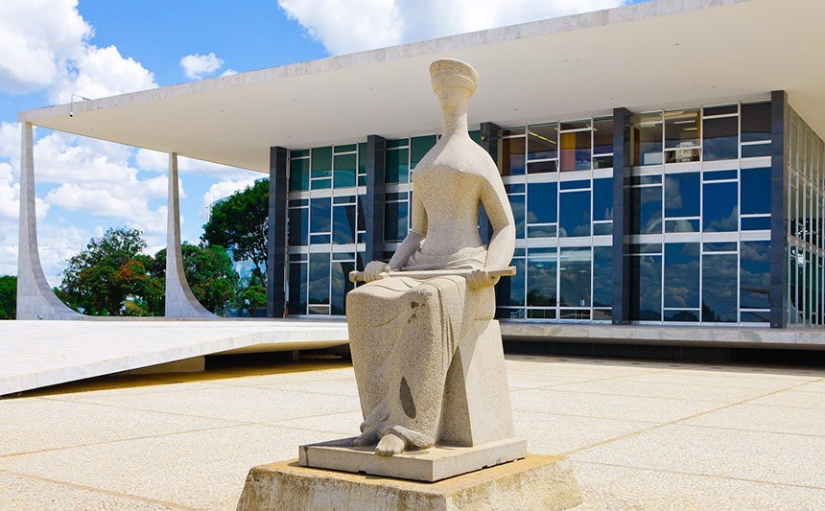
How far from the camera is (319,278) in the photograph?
33.2 meters

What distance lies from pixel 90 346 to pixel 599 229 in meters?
17.6

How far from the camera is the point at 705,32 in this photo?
64.8 feet

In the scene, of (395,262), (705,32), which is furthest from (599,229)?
(395,262)

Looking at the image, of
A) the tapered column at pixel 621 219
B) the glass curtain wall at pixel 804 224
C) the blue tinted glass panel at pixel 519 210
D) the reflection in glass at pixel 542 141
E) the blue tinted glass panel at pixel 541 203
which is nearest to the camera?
the glass curtain wall at pixel 804 224

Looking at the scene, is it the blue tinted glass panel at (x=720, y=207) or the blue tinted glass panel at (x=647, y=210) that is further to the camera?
the blue tinted glass panel at (x=647, y=210)

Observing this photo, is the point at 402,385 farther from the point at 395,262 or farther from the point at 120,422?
the point at 120,422

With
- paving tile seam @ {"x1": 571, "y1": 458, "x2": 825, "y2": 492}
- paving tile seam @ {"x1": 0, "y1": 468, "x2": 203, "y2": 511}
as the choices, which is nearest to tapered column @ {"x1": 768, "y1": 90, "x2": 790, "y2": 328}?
paving tile seam @ {"x1": 571, "y1": 458, "x2": 825, "y2": 492}

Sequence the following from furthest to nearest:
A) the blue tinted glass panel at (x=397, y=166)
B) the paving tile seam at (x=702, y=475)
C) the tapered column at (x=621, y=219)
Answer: the blue tinted glass panel at (x=397, y=166) < the tapered column at (x=621, y=219) < the paving tile seam at (x=702, y=475)

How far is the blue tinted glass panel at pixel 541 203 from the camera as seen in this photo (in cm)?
2803

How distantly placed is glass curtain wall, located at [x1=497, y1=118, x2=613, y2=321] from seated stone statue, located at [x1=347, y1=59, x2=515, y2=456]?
21.4 m

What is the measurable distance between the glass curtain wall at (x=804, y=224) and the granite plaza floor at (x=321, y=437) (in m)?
11.0

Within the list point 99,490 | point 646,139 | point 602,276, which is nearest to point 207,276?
point 602,276

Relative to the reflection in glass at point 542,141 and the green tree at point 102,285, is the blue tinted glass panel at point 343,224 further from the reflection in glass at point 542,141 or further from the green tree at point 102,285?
the green tree at point 102,285

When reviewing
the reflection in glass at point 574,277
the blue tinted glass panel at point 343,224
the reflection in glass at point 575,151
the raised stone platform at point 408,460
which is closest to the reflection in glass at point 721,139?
the reflection in glass at point 575,151
